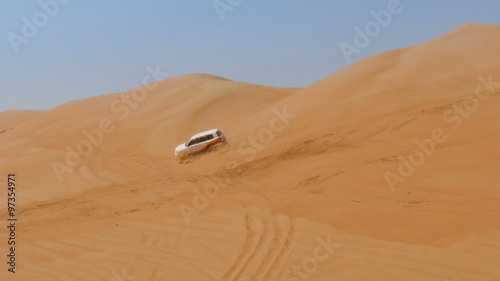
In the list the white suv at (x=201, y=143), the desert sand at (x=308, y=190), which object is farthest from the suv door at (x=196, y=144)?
the desert sand at (x=308, y=190)

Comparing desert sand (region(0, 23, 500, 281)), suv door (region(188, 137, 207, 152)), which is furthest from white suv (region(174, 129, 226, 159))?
desert sand (region(0, 23, 500, 281))

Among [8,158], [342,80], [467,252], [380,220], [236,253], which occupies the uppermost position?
[8,158]

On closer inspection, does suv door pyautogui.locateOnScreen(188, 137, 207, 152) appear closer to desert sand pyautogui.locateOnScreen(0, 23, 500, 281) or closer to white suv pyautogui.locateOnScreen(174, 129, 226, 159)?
white suv pyautogui.locateOnScreen(174, 129, 226, 159)

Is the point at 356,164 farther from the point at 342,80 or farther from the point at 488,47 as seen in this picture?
the point at 488,47

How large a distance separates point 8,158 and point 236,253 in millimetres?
21701

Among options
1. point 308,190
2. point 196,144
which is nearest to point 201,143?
point 196,144

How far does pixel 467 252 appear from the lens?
780 centimetres

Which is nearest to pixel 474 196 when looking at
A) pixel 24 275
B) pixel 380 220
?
pixel 380 220

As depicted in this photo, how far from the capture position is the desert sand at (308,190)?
328 inches

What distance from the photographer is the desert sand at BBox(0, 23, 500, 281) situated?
834 cm

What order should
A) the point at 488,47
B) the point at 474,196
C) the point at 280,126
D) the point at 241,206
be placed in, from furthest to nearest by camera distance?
the point at 488,47
the point at 280,126
the point at 241,206
the point at 474,196

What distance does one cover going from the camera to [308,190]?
13.0 m

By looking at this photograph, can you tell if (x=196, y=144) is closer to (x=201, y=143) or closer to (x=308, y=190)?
(x=201, y=143)

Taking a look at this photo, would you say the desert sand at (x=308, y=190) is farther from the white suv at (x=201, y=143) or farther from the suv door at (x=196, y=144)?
the suv door at (x=196, y=144)
